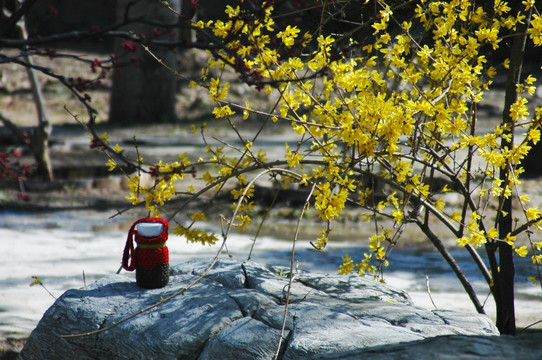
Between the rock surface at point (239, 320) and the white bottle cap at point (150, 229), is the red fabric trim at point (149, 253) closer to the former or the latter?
the white bottle cap at point (150, 229)

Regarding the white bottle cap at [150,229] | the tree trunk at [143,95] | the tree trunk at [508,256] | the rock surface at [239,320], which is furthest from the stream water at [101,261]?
the tree trunk at [143,95]

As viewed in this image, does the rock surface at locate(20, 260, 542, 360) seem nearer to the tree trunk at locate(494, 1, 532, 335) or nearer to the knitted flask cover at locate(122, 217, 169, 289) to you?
the knitted flask cover at locate(122, 217, 169, 289)

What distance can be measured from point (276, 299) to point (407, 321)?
2.04ft

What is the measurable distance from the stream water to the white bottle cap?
1.22m

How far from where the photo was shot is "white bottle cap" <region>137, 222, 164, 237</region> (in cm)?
369

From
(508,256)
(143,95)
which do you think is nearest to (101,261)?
(508,256)

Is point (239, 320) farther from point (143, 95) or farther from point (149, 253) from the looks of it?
point (143, 95)

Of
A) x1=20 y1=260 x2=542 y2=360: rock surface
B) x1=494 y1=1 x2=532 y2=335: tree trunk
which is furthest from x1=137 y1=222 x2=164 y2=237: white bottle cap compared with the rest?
x1=494 y1=1 x2=532 y2=335: tree trunk

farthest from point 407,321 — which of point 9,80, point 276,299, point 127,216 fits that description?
point 9,80

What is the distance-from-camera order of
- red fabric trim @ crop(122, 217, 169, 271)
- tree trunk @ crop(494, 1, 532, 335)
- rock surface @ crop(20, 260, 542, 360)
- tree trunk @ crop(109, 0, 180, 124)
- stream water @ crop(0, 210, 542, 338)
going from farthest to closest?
tree trunk @ crop(109, 0, 180, 124)
stream water @ crop(0, 210, 542, 338)
tree trunk @ crop(494, 1, 532, 335)
red fabric trim @ crop(122, 217, 169, 271)
rock surface @ crop(20, 260, 542, 360)

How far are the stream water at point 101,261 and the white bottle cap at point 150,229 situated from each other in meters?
1.22

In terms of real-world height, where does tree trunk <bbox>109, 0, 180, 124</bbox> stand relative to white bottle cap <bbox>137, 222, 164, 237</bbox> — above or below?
above

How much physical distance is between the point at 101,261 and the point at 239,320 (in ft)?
11.2

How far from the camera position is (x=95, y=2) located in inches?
891
